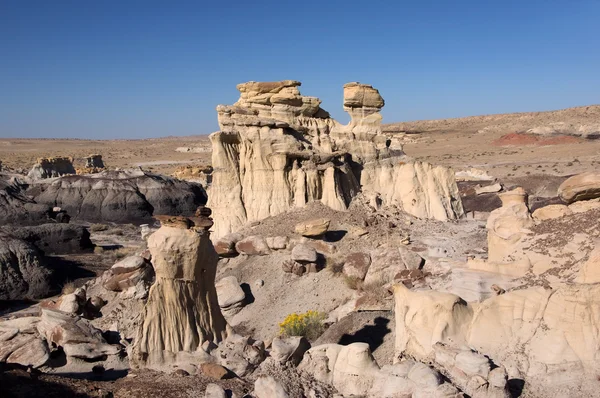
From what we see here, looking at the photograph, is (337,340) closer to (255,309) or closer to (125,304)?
(255,309)

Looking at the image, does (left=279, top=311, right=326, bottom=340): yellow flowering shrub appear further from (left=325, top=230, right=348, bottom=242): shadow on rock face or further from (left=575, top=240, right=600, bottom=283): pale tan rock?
(left=575, top=240, right=600, bottom=283): pale tan rock

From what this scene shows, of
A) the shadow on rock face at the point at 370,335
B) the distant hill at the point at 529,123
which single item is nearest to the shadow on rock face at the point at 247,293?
the shadow on rock face at the point at 370,335

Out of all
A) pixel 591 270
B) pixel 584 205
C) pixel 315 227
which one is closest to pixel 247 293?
pixel 315 227

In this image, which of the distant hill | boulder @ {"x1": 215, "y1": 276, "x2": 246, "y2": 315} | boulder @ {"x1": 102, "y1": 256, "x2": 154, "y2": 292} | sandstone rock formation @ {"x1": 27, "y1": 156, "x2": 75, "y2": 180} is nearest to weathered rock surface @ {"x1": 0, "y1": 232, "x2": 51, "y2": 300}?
boulder @ {"x1": 102, "y1": 256, "x2": 154, "y2": 292}

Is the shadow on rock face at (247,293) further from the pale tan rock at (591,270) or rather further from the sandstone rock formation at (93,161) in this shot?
the sandstone rock formation at (93,161)

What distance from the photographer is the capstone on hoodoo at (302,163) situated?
19.9 metres

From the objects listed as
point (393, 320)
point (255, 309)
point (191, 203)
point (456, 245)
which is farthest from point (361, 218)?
point (191, 203)

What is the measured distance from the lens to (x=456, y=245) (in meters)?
16.8

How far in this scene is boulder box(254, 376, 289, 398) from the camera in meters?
8.39

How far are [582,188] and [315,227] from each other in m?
7.58

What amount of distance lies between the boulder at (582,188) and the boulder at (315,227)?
22.4 ft

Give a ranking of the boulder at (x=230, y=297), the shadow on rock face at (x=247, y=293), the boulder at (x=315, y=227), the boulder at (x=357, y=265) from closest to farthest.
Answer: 1. the boulder at (x=357, y=265)
2. the boulder at (x=230, y=297)
3. the shadow on rock face at (x=247, y=293)
4. the boulder at (x=315, y=227)

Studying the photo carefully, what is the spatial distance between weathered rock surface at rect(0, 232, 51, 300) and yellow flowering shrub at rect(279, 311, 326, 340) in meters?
11.7

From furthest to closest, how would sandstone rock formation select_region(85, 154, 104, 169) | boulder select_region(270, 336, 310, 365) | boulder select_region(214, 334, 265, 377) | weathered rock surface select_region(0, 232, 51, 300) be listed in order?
sandstone rock formation select_region(85, 154, 104, 169) < weathered rock surface select_region(0, 232, 51, 300) < boulder select_region(214, 334, 265, 377) < boulder select_region(270, 336, 310, 365)
